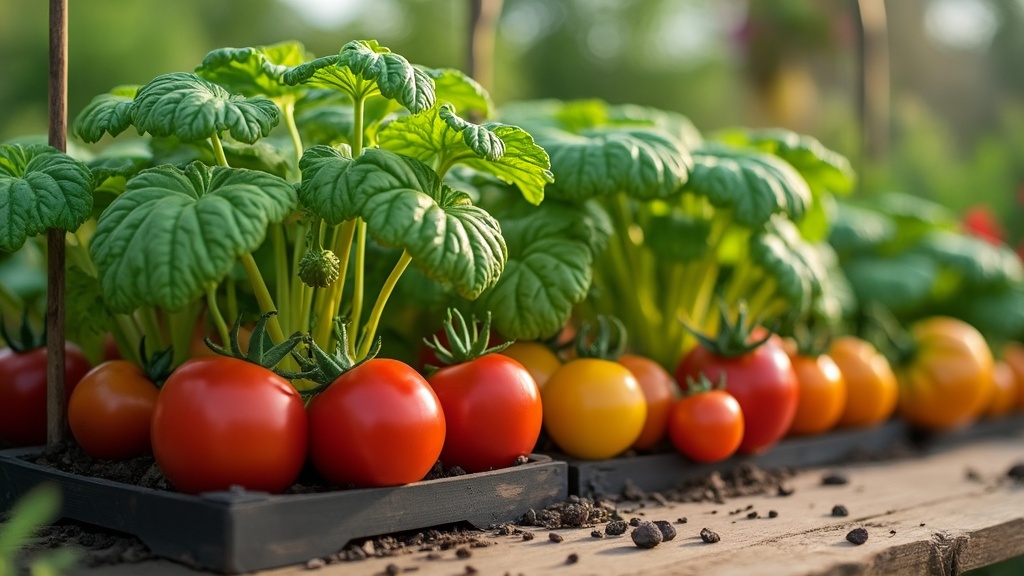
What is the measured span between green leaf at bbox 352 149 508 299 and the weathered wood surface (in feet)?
1.59

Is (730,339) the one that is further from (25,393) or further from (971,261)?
(25,393)

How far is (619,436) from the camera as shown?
240cm

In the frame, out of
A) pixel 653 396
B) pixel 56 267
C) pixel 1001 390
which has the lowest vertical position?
pixel 1001 390

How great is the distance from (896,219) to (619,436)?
81.5 inches

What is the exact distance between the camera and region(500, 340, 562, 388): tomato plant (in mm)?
2475

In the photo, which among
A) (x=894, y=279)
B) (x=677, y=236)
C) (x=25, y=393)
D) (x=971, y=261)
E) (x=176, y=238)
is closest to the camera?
(x=176, y=238)

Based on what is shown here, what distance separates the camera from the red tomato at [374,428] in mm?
1844

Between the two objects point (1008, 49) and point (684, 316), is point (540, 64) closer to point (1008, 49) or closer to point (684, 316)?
point (1008, 49)

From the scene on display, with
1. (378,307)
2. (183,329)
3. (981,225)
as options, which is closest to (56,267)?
(183,329)

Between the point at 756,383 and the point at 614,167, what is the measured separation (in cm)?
69

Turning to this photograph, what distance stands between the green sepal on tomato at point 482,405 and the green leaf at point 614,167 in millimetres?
496

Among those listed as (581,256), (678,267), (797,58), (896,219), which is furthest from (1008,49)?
(581,256)

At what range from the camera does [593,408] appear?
235cm

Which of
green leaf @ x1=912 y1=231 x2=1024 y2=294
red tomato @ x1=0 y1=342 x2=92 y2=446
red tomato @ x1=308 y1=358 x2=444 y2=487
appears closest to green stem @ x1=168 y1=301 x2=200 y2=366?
red tomato @ x1=0 y1=342 x2=92 y2=446
